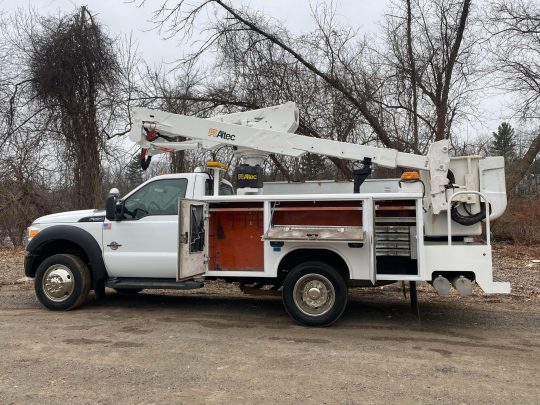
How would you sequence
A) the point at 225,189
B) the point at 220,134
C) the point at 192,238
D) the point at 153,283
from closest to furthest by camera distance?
the point at 192,238, the point at 153,283, the point at 220,134, the point at 225,189

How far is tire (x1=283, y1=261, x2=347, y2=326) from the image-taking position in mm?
6254

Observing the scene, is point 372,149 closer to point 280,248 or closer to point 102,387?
point 280,248

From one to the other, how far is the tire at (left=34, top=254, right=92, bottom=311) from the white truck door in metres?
1.90

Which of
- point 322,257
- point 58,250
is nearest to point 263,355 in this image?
point 322,257

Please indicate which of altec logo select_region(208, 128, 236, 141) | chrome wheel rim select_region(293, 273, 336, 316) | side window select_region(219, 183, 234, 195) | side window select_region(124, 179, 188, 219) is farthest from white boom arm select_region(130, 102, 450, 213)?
chrome wheel rim select_region(293, 273, 336, 316)

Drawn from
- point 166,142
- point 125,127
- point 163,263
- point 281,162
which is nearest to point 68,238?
point 163,263

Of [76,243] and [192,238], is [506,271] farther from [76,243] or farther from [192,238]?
[76,243]

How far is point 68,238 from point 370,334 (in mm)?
4598

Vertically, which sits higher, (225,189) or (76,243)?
(225,189)

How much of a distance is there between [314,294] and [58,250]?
→ 13.6 ft

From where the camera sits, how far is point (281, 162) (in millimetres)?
15133

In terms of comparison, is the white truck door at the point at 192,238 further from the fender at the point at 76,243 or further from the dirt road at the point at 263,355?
the fender at the point at 76,243

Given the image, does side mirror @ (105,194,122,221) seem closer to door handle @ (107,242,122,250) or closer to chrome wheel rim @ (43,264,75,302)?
door handle @ (107,242,122,250)

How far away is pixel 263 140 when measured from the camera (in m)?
7.39
